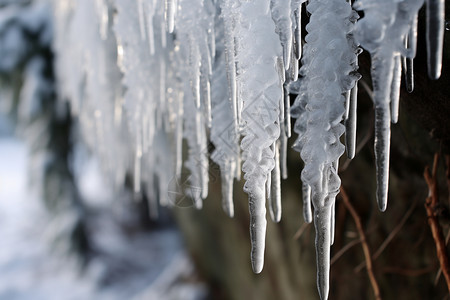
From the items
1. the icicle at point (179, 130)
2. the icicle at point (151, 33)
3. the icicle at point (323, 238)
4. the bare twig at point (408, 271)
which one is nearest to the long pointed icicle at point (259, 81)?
the icicle at point (323, 238)

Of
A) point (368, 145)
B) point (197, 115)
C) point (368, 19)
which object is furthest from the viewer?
point (368, 145)

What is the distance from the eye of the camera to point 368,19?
55 centimetres

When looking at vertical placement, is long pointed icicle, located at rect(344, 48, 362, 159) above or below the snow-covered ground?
above

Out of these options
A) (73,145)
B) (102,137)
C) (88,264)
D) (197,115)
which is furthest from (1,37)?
(197,115)

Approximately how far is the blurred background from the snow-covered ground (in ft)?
0.05

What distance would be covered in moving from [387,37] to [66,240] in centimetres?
423

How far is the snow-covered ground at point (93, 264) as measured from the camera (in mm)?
4594

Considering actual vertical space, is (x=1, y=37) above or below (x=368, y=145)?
above

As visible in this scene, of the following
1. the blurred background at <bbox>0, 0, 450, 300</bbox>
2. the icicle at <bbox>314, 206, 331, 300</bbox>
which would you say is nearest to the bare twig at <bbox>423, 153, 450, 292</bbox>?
the blurred background at <bbox>0, 0, 450, 300</bbox>

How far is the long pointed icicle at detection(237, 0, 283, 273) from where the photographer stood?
69 cm

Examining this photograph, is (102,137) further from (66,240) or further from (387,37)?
(66,240)

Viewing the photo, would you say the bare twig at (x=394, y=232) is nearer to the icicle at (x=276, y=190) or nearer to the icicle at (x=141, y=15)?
the icicle at (x=276, y=190)

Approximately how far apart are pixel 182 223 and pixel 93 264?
1366 mm

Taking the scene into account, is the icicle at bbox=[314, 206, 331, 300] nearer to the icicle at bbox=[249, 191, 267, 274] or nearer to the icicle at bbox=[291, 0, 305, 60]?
the icicle at bbox=[249, 191, 267, 274]
